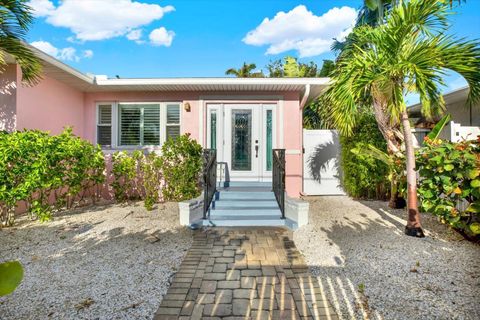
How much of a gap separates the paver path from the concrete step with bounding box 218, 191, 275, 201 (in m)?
1.69

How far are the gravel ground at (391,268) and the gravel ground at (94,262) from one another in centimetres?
190

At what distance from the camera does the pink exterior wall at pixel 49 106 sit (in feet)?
18.6

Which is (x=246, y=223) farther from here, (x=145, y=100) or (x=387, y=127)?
(x=145, y=100)

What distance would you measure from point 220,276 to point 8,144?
161 inches

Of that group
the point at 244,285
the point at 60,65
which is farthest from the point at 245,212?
the point at 60,65

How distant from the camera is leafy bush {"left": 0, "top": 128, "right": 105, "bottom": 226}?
4.33 metres

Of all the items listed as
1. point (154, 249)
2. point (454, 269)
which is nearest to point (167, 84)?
point (154, 249)

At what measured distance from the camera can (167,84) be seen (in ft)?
21.7

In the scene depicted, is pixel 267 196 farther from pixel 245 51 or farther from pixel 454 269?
pixel 245 51

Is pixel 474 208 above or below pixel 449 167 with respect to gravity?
below

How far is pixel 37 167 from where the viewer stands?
14.8 feet

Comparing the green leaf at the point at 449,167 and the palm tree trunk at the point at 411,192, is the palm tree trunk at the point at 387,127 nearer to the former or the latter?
the palm tree trunk at the point at 411,192

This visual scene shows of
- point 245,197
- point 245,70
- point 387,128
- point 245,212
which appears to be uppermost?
point 245,70

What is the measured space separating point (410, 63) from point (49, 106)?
24.3 ft
